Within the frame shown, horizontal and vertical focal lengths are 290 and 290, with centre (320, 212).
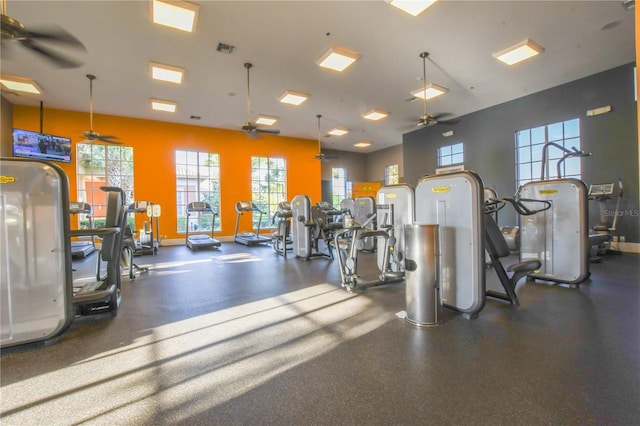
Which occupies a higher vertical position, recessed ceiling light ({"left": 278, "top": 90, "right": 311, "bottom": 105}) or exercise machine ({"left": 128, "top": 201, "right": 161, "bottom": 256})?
recessed ceiling light ({"left": 278, "top": 90, "right": 311, "bottom": 105})

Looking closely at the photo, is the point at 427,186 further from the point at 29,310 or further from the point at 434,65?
the point at 434,65

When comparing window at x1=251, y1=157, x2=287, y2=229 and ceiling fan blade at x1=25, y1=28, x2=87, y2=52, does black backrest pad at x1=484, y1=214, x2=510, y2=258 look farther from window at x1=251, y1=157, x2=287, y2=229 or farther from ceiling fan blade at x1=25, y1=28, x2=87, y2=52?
window at x1=251, y1=157, x2=287, y2=229

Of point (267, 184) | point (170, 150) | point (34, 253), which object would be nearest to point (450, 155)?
point (267, 184)

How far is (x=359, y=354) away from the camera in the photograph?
6.97 feet

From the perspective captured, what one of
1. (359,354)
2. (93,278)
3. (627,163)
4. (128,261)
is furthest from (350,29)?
(627,163)

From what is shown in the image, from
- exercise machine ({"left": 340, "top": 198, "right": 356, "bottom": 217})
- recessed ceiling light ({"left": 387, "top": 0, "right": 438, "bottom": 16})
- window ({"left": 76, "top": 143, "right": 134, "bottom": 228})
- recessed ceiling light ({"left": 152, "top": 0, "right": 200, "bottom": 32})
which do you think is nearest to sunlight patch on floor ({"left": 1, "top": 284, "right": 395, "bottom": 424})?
recessed ceiling light ({"left": 387, "top": 0, "right": 438, "bottom": 16})

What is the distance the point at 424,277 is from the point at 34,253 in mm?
3172

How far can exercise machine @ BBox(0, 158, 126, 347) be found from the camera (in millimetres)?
2141

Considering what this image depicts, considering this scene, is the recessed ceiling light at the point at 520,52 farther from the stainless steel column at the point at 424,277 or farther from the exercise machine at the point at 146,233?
the exercise machine at the point at 146,233

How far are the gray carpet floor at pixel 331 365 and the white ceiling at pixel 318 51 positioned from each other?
3452 mm

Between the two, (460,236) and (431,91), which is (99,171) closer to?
(431,91)

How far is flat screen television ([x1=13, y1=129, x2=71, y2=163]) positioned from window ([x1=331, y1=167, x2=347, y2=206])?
10.2m

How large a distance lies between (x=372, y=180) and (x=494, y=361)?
13.8 meters

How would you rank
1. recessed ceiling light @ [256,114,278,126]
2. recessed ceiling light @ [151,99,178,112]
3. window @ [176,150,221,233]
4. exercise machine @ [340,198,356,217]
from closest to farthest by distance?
recessed ceiling light @ [151,99,178,112], exercise machine @ [340,198,356,217], recessed ceiling light @ [256,114,278,126], window @ [176,150,221,233]
